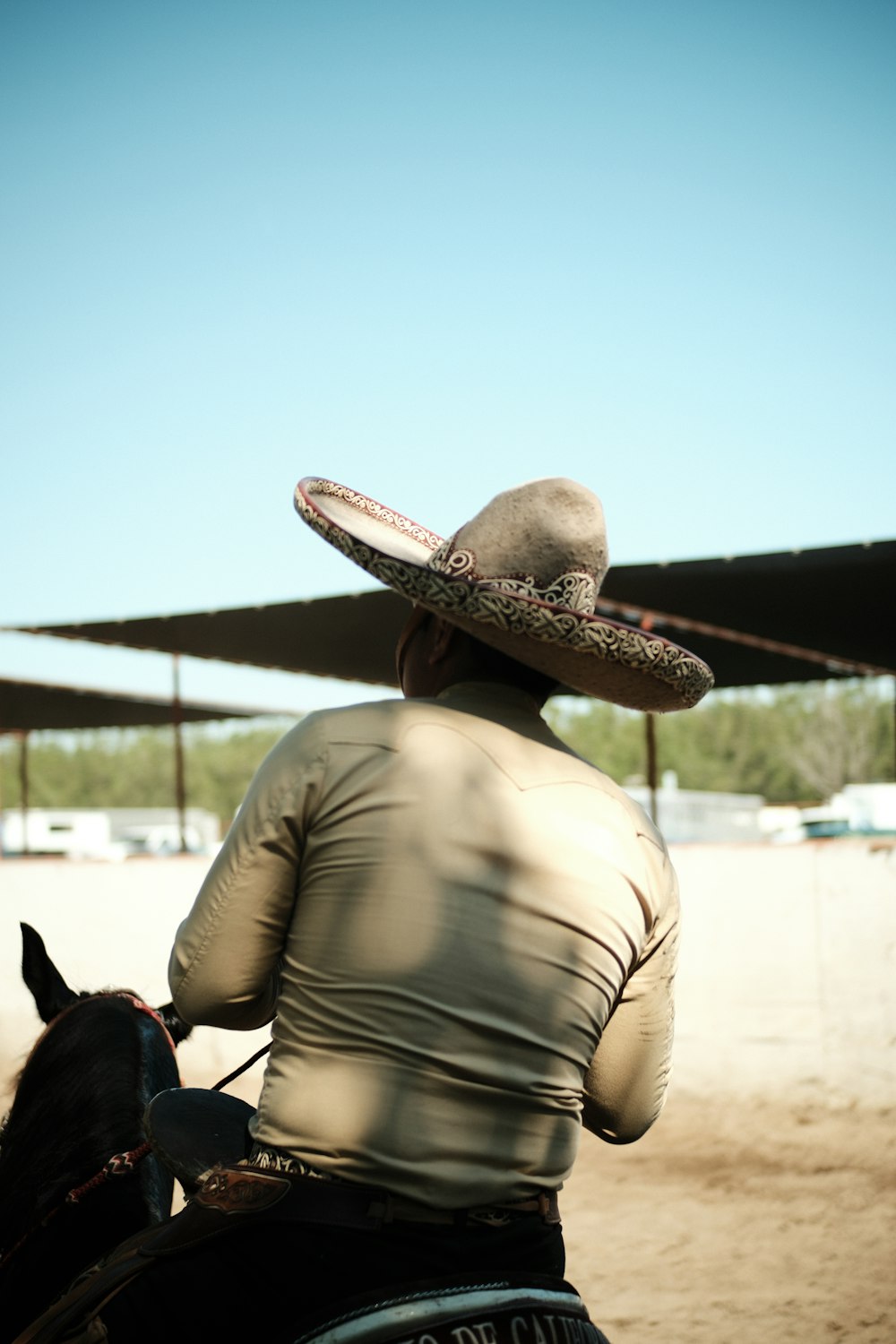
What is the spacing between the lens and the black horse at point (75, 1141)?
2.11 metres

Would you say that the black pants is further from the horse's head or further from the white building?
the white building

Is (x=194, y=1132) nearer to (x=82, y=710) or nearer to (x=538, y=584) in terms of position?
(x=538, y=584)

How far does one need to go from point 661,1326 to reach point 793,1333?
0.50m

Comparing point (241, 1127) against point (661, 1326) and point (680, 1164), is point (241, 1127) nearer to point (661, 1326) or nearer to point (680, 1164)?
point (661, 1326)

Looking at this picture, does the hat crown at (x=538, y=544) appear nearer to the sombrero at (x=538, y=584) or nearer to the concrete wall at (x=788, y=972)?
the sombrero at (x=538, y=584)

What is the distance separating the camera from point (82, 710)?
19.7 m

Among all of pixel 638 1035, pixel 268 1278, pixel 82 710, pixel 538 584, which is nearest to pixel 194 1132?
pixel 268 1278

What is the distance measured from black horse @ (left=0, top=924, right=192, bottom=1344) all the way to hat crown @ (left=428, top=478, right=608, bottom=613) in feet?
Result: 4.13

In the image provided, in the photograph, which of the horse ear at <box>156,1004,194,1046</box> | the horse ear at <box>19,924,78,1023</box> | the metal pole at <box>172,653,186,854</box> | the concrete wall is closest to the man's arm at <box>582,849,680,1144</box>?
the horse ear at <box>156,1004,194,1046</box>

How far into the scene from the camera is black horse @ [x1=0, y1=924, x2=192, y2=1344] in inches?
82.9

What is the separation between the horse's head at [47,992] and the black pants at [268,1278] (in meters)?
1.26

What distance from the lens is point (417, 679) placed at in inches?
72.7

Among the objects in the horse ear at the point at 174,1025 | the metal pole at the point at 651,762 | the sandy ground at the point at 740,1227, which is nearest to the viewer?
the horse ear at the point at 174,1025

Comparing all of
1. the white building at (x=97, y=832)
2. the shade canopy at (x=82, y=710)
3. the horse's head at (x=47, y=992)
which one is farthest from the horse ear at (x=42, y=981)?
the white building at (x=97, y=832)
